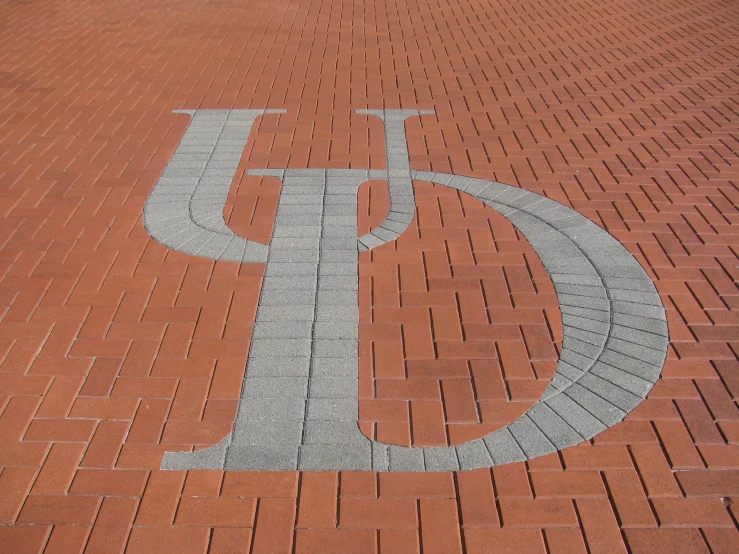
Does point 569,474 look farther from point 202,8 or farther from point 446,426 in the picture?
point 202,8

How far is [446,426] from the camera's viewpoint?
3.05 metres

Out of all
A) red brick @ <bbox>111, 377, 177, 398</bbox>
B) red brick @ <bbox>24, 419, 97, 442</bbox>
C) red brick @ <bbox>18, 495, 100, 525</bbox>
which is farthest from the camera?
red brick @ <bbox>111, 377, 177, 398</bbox>

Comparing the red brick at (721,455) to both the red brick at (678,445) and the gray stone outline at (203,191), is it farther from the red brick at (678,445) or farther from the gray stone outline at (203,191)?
the gray stone outline at (203,191)

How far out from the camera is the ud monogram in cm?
294

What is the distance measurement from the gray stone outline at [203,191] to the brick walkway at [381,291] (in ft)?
0.36

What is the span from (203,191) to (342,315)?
1748 millimetres

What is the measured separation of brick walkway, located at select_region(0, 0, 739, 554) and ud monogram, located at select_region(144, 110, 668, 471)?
0.26 feet

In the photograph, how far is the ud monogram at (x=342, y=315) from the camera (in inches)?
116

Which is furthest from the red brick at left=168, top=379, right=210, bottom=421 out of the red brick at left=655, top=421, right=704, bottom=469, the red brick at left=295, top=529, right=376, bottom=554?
the red brick at left=655, top=421, right=704, bottom=469

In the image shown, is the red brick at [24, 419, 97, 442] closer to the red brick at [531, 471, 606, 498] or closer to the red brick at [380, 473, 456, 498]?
the red brick at [380, 473, 456, 498]

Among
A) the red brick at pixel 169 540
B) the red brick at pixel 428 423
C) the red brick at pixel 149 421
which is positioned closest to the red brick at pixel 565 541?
the red brick at pixel 428 423

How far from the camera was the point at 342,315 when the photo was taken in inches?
145

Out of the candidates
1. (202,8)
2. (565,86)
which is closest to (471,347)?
(565,86)

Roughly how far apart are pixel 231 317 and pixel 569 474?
1888 mm
